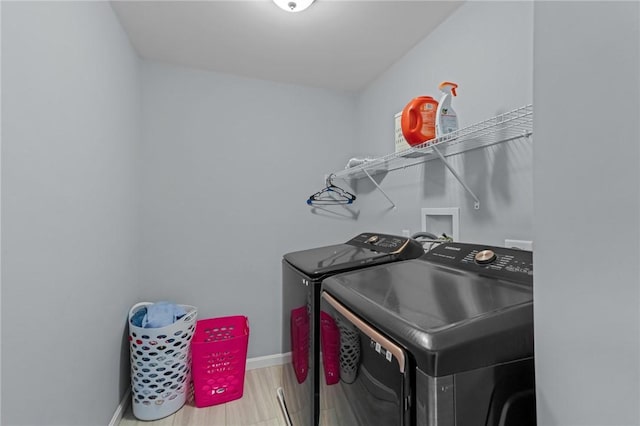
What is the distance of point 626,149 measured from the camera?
1.42ft

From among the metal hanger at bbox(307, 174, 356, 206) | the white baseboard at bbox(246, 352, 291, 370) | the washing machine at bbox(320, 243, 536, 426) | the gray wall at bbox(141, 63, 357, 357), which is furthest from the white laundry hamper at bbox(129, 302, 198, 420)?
the metal hanger at bbox(307, 174, 356, 206)

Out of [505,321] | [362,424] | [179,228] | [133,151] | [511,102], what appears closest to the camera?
[505,321]

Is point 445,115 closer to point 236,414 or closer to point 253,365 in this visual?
point 236,414

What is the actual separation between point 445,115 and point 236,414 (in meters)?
2.19

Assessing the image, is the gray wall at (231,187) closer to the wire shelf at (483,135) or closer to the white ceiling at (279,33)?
the white ceiling at (279,33)

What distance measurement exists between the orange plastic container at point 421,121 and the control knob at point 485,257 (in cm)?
64

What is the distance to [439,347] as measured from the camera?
677 millimetres

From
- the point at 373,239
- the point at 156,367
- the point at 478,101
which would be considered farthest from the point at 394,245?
the point at 156,367

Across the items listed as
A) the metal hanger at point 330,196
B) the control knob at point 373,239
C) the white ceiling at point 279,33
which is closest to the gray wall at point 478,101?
the white ceiling at point 279,33

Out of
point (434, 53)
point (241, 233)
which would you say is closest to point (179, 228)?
point (241, 233)

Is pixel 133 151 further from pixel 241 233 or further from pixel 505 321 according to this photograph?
pixel 505 321

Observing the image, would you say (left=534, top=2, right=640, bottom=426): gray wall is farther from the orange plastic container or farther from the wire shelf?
the orange plastic container

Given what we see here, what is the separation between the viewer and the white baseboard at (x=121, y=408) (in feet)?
6.05

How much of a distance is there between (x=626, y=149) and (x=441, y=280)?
2.52ft
